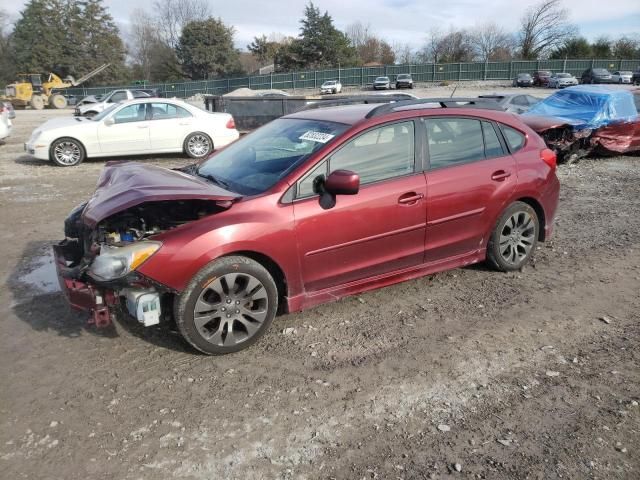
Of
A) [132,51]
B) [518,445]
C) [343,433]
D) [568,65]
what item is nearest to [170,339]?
[343,433]

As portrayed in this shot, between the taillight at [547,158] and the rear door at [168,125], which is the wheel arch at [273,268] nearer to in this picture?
the taillight at [547,158]

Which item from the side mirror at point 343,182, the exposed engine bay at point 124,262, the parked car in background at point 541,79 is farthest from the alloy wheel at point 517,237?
the parked car in background at point 541,79

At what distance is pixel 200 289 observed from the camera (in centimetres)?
344

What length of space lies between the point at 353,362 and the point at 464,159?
2.12m

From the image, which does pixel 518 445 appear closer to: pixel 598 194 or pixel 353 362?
pixel 353 362

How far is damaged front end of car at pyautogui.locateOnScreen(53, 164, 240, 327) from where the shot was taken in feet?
10.9

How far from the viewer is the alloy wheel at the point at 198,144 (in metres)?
12.3

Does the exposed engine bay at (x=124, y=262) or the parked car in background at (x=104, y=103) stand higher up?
the parked car in background at (x=104, y=103)

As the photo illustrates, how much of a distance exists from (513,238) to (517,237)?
54mm

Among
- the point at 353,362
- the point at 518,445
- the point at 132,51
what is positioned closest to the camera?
the point at 518,445

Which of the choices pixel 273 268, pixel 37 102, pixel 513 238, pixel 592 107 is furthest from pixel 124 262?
pixel 37 102

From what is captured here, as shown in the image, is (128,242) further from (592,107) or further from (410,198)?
(592,107)

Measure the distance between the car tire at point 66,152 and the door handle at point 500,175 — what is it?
9.77 metres

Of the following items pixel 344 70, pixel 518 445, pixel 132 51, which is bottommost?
pixel 518 445
